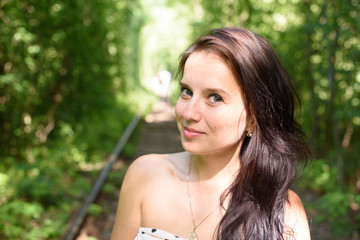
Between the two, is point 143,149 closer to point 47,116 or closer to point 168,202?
point 47,116

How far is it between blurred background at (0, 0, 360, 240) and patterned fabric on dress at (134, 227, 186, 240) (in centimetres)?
255

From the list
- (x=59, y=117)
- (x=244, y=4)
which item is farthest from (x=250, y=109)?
(x=244, y=4)

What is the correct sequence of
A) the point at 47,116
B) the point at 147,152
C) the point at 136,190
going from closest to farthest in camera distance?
the point at 136,190, the point at 47,116, the point at 147,152

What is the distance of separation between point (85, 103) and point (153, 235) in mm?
9886

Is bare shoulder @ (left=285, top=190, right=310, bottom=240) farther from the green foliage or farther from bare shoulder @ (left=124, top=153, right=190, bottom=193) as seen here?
the green foliage

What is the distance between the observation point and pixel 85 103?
36.9ft

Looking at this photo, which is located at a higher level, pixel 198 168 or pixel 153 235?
pixel 198 168

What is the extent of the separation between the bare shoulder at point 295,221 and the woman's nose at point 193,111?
1.92 feet

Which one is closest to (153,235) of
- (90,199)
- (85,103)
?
(90,199)

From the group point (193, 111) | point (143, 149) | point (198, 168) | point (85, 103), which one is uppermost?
point (193, 111)

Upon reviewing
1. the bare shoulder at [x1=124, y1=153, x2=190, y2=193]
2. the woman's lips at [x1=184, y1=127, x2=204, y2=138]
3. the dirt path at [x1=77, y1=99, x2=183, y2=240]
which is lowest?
the dirt path at [x1=77, y1=99, x2=183, y2=240]

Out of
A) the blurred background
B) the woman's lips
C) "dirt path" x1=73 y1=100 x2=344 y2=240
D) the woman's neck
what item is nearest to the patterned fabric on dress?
the woman's neck

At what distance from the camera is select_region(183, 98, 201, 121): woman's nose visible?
5.33ft

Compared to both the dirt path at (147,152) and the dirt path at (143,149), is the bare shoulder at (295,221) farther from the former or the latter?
the dirt path at (143,149)
